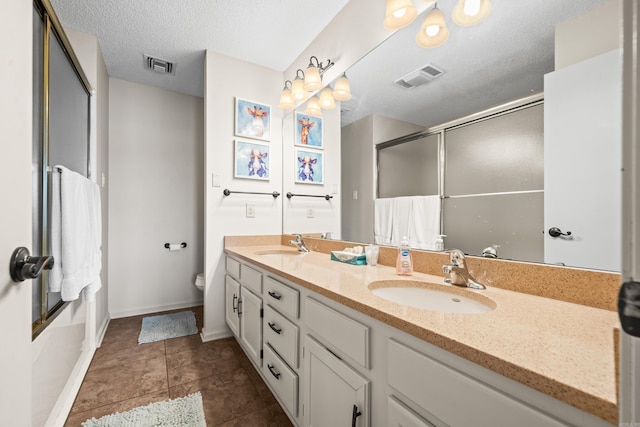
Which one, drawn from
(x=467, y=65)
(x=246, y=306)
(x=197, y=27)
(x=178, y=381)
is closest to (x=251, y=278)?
(x=246, y=306)

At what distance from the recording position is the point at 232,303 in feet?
6.79

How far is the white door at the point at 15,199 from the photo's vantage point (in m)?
0.54

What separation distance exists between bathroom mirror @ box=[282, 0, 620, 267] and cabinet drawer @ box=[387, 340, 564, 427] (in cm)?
91

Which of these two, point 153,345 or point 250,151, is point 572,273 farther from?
point 153,345

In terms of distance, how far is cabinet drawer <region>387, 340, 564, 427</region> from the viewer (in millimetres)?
454

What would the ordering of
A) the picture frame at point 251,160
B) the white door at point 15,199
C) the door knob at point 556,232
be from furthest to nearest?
the picture frame at point 251,160, the door knob at point 556,232, the white door at point 15,199

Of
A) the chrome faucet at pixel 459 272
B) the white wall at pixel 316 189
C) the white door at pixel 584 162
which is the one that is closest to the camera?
the white door at pixel 584 162

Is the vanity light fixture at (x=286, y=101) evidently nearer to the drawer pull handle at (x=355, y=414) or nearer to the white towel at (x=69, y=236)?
the white towel at (x=69, y=236)

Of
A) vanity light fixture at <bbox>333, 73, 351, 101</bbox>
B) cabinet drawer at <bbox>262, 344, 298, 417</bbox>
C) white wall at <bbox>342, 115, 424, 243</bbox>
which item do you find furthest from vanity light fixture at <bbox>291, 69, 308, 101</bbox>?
cabinet drawer at <bbox>262, 344, 298, 417</bbox>

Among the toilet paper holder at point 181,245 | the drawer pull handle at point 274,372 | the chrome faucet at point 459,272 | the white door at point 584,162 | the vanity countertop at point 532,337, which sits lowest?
the drawer pull handle at point 274,372

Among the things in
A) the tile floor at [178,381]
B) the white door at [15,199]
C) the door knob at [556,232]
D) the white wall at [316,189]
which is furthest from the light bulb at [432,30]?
the tile floor at [178,381]

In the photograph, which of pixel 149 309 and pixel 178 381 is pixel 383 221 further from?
pixel 149 309

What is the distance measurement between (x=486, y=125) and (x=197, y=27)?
2.09m

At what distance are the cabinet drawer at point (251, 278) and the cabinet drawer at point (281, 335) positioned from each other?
0.48 feet
